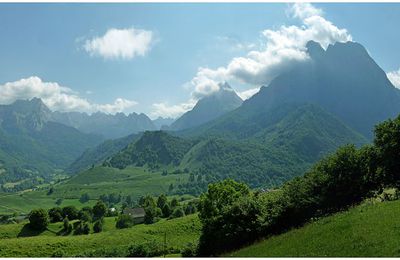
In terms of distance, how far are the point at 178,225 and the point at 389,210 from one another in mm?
80689

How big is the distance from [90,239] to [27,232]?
25109mm

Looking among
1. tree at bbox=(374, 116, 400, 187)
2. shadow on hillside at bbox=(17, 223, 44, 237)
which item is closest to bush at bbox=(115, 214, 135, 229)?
shadow on hillside at bbox=(17, 223, 44, 237)

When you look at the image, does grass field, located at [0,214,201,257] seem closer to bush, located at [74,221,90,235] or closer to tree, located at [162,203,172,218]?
bush, located at [74,221,90,235]

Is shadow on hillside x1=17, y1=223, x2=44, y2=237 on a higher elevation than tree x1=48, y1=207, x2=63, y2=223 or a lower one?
lower

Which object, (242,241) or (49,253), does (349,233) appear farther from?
(49,253)

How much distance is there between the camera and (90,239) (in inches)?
3895

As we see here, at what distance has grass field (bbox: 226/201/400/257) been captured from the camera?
30062 millimetres

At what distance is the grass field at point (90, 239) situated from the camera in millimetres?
86062

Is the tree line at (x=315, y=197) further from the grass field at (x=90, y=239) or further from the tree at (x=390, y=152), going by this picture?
the grass field at (x=90, y=239)

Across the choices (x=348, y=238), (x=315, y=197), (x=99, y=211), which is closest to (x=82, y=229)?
(x=99, y=211)

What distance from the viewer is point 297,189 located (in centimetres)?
5516

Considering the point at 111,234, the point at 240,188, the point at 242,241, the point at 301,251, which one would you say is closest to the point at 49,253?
the point at 111,234

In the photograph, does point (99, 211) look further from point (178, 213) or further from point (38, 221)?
point (38, 221)

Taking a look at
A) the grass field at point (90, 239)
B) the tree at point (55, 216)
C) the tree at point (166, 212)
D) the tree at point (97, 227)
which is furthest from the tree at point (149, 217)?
the tree at point (55, 216)
